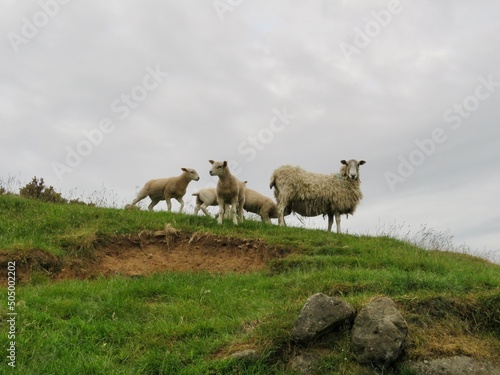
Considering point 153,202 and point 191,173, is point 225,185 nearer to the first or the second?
point 191,173

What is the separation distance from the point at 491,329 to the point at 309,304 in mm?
2585

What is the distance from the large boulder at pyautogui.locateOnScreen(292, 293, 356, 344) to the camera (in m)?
6.35

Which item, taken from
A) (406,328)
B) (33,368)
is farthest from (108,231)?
(406,328)

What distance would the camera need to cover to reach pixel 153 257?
38.8ft

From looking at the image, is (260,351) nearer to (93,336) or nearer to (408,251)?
(93,336)

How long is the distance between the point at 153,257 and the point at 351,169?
818 cm

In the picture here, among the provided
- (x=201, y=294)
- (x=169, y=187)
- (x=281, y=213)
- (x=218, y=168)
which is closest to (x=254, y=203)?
(x=281, y=213)

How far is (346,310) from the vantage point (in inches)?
256

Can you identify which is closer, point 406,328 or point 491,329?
point 406,328

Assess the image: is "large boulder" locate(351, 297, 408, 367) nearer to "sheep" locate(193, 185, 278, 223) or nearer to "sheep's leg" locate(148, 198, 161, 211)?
"sheep" locate(193, 185, 278, 223)

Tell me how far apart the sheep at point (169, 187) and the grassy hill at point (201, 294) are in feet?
13.6

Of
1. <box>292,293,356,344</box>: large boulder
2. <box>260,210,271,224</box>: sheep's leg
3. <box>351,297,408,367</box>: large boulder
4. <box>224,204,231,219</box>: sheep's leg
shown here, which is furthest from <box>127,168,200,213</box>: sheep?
<box>351,297,408,367</box>: large boulder

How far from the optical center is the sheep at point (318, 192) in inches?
672

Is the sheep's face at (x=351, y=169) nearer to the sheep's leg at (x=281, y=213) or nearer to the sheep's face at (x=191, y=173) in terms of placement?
the sheep's leg at (x=281, y=213)
